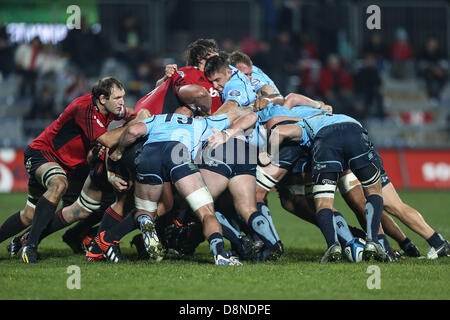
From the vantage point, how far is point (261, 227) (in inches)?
293

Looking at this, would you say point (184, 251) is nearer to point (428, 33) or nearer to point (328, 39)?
point (328, 39)

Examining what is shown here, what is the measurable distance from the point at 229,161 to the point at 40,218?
2036 mm

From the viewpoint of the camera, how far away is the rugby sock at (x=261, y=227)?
744 cm

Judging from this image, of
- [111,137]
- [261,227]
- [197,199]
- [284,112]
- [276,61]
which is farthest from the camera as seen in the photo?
[276,61]

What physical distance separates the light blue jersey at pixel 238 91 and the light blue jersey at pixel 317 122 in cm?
64

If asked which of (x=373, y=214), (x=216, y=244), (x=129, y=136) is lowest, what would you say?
(x=216, y=244)

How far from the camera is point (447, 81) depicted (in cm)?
2048

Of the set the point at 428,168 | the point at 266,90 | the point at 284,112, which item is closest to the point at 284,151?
the point at 284,112

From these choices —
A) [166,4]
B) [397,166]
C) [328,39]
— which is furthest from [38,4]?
[397,166]

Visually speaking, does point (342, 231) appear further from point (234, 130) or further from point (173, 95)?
point (173, 95)

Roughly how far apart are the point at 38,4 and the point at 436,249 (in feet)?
50.0

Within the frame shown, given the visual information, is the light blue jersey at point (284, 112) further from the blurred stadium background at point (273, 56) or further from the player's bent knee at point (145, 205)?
the blurred stadium background at point (273, 56)
